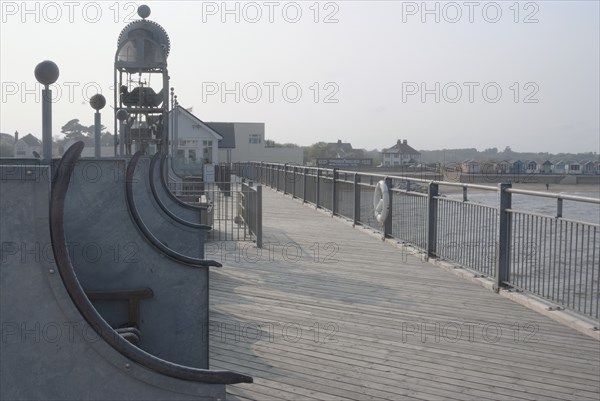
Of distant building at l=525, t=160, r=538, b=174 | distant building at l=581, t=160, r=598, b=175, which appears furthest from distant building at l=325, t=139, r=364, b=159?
distant building at l=581, t=160, r=598, b=175

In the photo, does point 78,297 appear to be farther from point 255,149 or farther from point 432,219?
point 255,149

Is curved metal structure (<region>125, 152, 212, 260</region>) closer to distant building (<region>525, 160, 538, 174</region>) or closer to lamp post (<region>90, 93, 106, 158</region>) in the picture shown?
lamp post (<region>90, 93, 106, 158</region>)

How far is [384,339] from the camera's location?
5.32 meters

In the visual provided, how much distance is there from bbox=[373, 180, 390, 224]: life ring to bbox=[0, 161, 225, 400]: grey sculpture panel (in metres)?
9.22

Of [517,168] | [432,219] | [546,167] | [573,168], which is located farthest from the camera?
[573,168]

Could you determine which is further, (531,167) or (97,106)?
(531,167)

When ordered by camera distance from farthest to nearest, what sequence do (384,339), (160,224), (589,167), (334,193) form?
1. (589,167)
2. (334,193)
3. (384,339)
4. (160,224)

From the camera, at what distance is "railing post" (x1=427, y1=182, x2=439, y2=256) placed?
9559 millimetres

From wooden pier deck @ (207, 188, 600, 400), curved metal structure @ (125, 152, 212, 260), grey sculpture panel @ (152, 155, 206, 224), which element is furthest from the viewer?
grey sculpture panel @ (152, 155, 206, 224)

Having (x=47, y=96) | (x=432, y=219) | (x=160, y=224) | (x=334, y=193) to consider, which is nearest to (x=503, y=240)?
(x=432, y=219)

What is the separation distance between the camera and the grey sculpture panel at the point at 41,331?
2.32m

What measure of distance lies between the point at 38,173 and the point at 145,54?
42.2 feet

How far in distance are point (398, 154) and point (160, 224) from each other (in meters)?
103

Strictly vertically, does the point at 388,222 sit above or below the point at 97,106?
below
